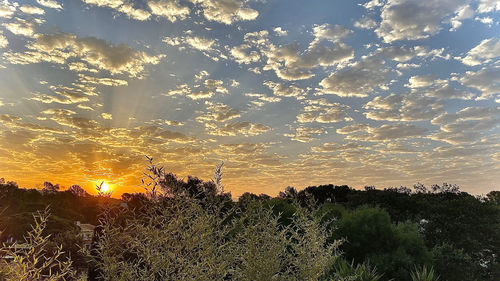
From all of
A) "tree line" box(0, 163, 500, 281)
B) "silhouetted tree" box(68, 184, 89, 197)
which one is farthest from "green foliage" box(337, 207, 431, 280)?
"silhouetted tree" box(68, 184, 89, 197)

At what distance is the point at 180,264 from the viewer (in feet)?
15.9

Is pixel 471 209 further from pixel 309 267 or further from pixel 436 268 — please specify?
pixel 309 267

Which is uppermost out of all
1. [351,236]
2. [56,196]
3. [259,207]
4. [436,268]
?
[56,196]

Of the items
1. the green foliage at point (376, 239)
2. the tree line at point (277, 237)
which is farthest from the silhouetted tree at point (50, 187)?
the green foliage at point (376, 239)

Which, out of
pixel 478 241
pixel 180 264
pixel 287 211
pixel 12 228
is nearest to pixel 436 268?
pixel 287 211

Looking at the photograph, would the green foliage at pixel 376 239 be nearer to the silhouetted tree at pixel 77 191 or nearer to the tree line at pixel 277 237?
the tree line at pixel 277 237

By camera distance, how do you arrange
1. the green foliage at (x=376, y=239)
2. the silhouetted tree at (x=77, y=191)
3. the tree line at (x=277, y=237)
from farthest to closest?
1. the silhouetted tree at (x=77, y=191)
2. the green foliage at (x=376, y=239)
3. the tree line at (x=277, y=237)

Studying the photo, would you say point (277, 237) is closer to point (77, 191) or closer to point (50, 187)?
point (77, 191)

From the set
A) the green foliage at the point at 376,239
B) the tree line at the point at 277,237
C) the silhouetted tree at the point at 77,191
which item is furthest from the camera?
the silhouetted tree at the point at 77,191

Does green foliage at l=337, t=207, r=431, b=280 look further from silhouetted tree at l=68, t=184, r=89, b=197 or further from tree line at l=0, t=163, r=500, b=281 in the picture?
silhouetted tree at l=68, t=184, r=89, b=197

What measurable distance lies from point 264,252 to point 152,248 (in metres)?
1.48

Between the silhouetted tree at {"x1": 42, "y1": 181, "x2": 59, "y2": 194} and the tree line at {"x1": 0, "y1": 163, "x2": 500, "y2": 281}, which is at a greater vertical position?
the silhouetted tree at {"x1": 42, "y1": 181, "x2": 59, "y2": 194}

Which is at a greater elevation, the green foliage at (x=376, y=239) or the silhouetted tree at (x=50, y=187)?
the silhouetted tree at (x=50, y=187)

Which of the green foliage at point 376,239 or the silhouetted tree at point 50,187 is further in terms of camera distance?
the silhouetted tree at point 50,187
